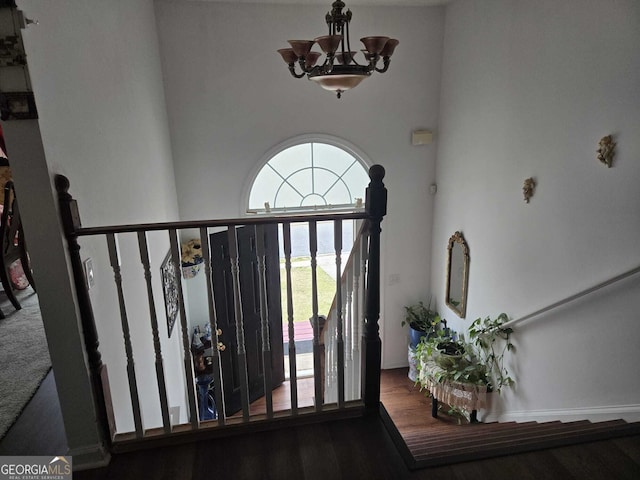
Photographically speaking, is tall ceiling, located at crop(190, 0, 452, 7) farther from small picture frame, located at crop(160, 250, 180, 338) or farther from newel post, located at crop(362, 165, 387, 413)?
newel post, located at crop(362, 165, 387, 413)

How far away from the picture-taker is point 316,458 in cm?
172

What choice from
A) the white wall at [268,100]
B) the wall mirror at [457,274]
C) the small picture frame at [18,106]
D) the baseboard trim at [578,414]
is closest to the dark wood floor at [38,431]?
the small picture frame at [18,106]

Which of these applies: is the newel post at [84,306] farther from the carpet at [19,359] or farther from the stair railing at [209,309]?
the carpet at [19,359]

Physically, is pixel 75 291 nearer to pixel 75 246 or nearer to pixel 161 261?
pixel 75 246

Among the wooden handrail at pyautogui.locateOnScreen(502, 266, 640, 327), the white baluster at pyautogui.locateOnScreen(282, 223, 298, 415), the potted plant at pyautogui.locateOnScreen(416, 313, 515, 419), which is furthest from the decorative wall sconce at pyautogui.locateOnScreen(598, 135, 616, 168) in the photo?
the white baluster at pyautogui.locateOnScreen(282, 223, 298, 415)

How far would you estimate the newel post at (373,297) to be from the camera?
1802 mm

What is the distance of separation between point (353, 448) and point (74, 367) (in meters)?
1.17

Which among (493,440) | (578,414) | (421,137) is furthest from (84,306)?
(421,137)

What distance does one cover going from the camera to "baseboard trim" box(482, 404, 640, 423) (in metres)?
2.38

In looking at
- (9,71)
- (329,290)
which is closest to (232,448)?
(9,71)

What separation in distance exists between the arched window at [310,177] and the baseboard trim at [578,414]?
105 inches

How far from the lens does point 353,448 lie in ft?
5.82

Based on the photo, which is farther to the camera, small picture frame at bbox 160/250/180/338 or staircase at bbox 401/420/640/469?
small picture frame at bbox 160/250/180/338

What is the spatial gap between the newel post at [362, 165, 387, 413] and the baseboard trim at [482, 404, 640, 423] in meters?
1.53
